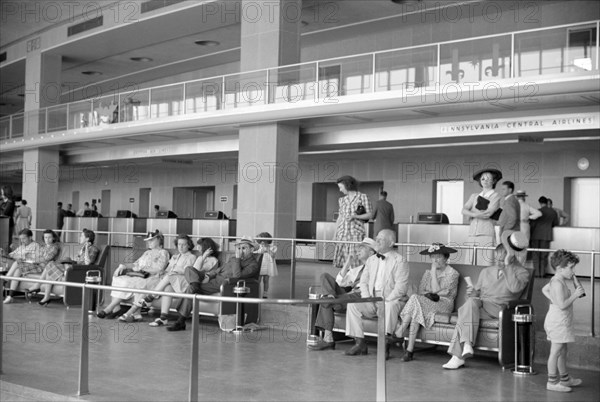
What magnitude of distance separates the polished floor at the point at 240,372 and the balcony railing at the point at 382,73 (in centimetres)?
736

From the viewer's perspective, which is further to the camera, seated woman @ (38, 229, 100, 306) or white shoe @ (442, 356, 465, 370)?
seated woman @ (38, 229, 100, 306)

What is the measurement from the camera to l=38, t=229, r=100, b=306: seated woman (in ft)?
41.7

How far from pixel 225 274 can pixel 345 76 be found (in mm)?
8060

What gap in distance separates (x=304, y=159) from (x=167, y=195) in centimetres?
995

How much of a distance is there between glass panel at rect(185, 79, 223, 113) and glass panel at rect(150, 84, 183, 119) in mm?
357

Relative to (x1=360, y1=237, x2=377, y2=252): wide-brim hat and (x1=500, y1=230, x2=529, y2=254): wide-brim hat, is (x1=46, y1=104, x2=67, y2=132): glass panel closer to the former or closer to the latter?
(x1=360, y1=237, x2=377, y2=252): wide-brim hat

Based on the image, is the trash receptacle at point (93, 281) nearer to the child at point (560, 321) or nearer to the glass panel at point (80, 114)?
the child at point (560, 321)

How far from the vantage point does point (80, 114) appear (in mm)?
25156

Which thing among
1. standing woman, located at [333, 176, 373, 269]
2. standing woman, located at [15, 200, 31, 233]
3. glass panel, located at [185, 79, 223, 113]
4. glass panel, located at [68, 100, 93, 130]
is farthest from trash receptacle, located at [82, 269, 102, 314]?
glass panel, located at [68, 100, 93, 130]

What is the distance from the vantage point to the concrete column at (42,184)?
2830 centimetres

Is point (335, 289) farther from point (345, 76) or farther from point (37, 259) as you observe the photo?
point (345, 76)

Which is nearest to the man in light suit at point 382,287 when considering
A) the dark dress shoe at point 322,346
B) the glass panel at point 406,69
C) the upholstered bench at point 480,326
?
the upholstered bench at point 480,326

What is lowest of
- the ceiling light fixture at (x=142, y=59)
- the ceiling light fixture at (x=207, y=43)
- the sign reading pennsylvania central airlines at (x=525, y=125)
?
the sign reading pennsylvania central airlines at (x=525, y=125)

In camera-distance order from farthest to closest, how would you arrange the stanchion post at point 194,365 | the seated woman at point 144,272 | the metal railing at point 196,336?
1. the seated woman at point 144,272
2. the stanchion post at point 194,365
3. the metal railing at point 196,336
